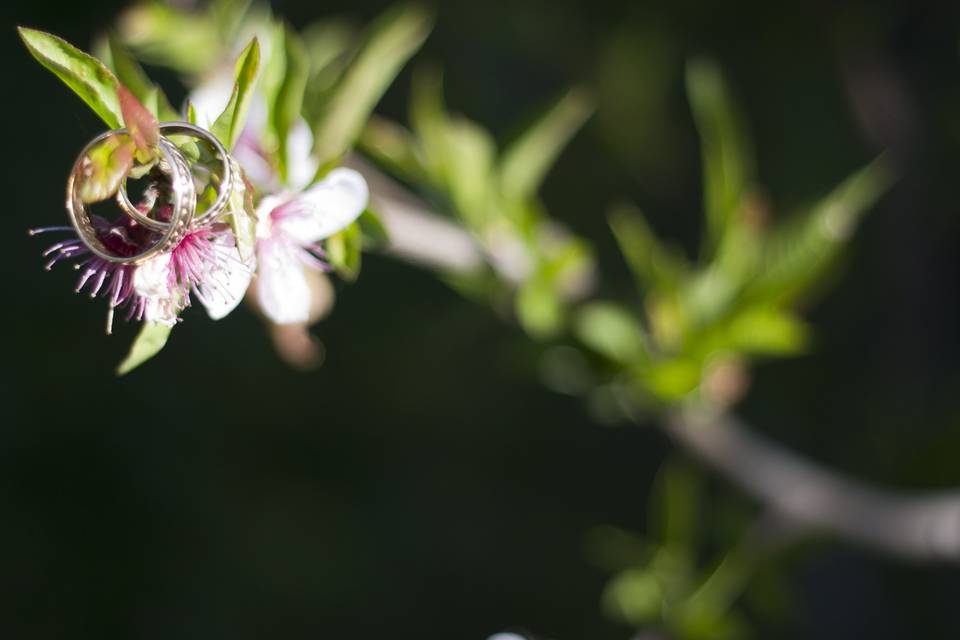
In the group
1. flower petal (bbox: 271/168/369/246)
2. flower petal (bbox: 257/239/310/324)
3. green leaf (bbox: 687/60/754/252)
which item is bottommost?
flower petal (bbox: 257/239/310/324)

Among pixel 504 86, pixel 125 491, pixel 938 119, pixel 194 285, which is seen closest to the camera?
pixel 194 285

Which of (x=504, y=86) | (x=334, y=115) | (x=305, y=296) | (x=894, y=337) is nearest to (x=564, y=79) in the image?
(x=504, y=86)

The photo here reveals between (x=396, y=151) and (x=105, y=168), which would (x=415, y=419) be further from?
(x=105, y=168)

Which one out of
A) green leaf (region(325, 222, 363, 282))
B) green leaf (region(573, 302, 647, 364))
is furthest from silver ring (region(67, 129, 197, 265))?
green leaf (region(573, 302, 647, 364))

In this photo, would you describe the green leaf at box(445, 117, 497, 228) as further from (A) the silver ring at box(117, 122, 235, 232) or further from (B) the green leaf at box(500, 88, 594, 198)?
(A) the silver ring at box(117, 122, 235, 232)

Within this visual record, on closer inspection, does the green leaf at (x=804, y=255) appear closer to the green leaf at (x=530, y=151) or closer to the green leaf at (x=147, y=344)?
the green leaf at (x=530, y=151)

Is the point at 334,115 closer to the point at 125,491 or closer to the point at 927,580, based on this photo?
the point at 927,580
